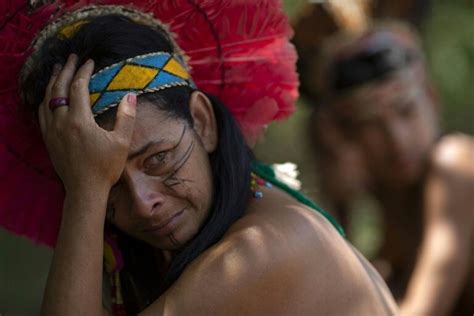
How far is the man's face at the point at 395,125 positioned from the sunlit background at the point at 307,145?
2.61ft

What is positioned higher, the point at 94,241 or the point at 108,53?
the point at 108,53

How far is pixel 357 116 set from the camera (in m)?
5.61

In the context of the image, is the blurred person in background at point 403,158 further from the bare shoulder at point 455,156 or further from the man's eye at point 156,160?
the man's eye at point 156,160

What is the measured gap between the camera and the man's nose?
8.69 ft

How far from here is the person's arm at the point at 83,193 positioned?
8.47 feet

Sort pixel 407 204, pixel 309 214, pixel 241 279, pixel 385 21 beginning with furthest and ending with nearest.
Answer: pixel 385 21 < pixel 407 204 < pixel 309 214 < pixel 241 279

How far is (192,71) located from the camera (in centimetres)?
315

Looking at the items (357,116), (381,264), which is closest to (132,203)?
(357,116)

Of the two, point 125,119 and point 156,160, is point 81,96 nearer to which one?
point 125,119

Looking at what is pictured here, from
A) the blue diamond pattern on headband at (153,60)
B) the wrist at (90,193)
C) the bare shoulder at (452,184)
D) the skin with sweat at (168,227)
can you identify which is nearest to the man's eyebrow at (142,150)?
the skin with sweat at (168,227)

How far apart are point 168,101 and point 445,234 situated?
2.52 metres

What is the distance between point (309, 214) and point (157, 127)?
0.47 meters

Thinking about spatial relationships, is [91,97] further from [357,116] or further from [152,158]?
[357,116]

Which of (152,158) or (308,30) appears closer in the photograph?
(152,158)
